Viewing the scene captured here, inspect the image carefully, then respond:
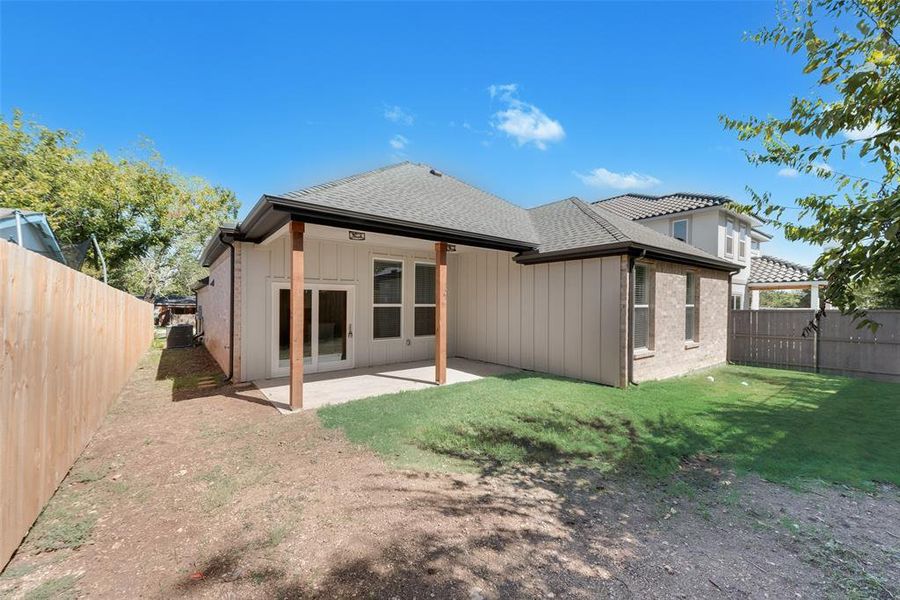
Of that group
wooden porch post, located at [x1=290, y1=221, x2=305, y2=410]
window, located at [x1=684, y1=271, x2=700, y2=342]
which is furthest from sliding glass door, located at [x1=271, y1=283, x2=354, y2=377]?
window, located at [x1=684, y1=271, x2=700, y2=342]

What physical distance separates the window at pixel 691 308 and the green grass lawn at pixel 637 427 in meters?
2.40

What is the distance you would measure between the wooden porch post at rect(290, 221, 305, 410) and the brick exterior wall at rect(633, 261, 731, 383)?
6786 millimetres

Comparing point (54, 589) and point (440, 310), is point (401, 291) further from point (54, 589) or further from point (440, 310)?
point (54, 589)

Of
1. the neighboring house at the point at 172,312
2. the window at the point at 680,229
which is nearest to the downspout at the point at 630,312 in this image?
the window at the point at 680,229

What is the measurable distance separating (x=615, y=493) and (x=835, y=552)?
4.95ft

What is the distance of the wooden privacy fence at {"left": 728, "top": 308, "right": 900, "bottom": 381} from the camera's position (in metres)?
9.30

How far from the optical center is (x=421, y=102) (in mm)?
10102

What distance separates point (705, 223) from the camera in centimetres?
1458

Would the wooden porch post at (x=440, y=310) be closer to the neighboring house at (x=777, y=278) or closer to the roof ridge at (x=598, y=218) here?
the roof ridge at (x=598, y=218)

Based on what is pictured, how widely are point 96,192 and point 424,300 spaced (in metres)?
16.9

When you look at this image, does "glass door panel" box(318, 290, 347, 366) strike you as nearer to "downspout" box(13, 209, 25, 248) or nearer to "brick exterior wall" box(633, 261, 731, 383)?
"downspout" box(13, 209, 25, 248)

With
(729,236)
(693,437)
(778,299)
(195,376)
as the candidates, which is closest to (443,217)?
(693,437)

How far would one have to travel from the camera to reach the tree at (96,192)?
15680mm

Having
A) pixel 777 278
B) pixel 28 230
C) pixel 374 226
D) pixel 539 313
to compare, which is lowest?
pixel 539 313
